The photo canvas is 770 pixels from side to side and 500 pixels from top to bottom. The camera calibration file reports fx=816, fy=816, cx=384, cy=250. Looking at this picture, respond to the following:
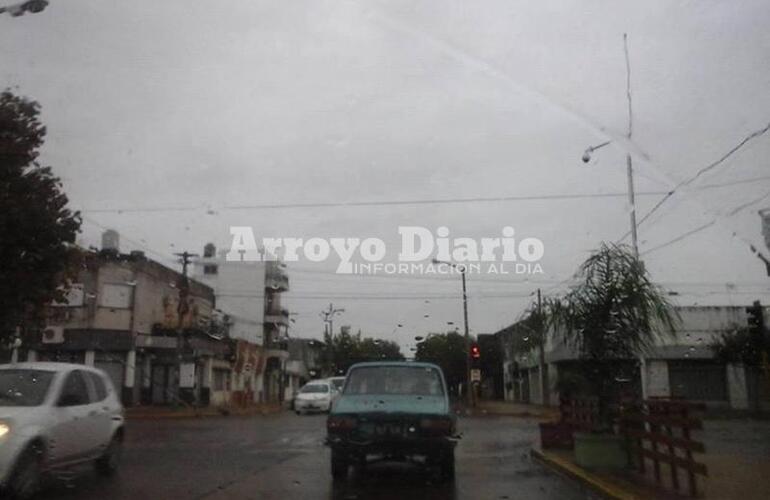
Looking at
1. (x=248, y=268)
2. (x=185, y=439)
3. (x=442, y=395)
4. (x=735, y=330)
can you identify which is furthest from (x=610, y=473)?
(x=248, y=268)

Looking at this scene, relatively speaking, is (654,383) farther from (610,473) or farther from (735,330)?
(610,473)

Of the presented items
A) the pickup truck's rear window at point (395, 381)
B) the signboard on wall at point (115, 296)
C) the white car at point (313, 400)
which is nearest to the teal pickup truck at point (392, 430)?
the pickup truck's rear window at point (395, 381)

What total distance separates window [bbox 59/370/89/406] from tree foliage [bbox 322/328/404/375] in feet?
23.4

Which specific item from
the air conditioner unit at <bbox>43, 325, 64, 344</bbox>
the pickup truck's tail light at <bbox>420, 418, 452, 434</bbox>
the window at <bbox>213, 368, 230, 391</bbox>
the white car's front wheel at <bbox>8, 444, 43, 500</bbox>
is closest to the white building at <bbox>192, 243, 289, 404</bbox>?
the window at <bbox>213, 368, 230, 391</bbox>

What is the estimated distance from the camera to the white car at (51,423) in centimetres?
862

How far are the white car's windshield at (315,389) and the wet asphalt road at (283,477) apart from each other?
1783 centimetres

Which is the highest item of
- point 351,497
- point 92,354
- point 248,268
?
point 248,268

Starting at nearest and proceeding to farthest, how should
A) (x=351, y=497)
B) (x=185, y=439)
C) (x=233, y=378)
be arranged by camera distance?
(x=351, y=497) < (x=185, y=439) < (x=233, y=378)

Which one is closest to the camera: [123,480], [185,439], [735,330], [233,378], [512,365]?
[123,480]

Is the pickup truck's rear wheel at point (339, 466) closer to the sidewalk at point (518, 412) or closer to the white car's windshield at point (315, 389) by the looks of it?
the sidewalk at point (518, 412)

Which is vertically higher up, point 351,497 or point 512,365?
point 512,365

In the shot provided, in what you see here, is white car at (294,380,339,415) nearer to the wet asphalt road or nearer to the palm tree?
the wet asphalt road

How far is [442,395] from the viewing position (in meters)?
11.8

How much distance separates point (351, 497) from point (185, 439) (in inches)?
394
